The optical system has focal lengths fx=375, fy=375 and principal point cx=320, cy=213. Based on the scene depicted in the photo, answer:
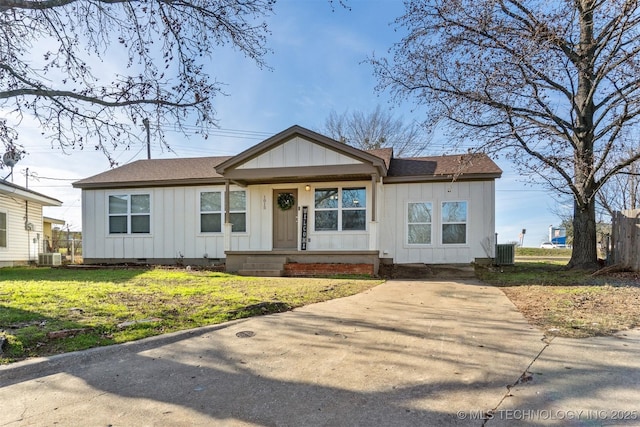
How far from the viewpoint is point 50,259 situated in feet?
51.9

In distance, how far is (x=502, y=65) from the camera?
9.71m

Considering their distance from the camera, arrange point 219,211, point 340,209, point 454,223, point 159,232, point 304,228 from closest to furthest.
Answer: point 454,223
point 340,209
point 304,228
point 219,211
point 159,232

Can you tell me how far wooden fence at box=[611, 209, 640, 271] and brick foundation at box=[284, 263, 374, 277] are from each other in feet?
21.5

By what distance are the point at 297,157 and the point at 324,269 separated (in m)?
3.46

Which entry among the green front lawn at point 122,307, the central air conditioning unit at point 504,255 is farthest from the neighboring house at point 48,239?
the central air conditioning unit at point 504,255

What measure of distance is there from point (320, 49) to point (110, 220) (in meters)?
9.65

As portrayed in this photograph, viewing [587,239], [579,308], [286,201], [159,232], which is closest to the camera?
[579,308]

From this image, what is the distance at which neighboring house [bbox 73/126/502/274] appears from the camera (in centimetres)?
1125

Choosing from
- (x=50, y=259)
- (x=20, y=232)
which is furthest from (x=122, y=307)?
(x=20, y=232)

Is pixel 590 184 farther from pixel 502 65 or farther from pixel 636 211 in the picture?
pixel 502 65

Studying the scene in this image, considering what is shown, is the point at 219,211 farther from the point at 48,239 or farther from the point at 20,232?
the point at 48,239

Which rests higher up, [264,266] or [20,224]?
[20,224]

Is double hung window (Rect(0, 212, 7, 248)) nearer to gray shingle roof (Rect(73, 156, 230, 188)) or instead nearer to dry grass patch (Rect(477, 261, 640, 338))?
gray shingle roof (Rect(73, 156, 230, 188))

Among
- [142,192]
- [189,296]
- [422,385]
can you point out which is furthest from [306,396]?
[142,192]
